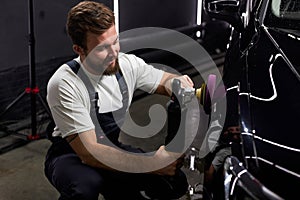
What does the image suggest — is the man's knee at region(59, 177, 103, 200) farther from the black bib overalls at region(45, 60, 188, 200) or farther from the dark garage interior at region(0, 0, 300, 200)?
the dark garage interior at region(0, 0, 300, 200)

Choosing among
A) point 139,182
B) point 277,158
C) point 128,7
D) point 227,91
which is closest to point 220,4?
point 227,91

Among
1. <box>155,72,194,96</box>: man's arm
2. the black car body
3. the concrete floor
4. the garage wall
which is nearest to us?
the black car body

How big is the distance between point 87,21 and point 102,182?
0.62 meters

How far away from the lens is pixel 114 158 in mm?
1685

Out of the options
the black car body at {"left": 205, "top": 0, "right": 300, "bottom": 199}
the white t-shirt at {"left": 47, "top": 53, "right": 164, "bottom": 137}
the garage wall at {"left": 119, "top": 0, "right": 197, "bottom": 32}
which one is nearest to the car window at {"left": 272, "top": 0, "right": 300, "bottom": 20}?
the black car body at {"left": 205, "top": 0, "right": 300, "bottom": 199}

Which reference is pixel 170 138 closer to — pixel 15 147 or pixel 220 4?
pixel 220 4

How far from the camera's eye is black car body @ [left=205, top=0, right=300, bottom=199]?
1.18m

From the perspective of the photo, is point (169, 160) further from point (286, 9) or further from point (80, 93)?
point (286, 9)

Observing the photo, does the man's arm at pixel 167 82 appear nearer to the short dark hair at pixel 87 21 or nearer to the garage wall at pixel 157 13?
the short dark hair at pixel 87 21

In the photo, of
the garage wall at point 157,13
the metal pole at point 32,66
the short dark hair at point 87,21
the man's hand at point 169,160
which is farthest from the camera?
the garage wall at point 157,13

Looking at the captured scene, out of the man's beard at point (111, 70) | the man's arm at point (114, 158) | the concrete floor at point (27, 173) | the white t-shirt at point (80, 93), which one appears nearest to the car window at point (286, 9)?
the white t-shirt at point (80, 93)

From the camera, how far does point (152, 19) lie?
5.06m

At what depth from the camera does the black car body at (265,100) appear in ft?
3.87

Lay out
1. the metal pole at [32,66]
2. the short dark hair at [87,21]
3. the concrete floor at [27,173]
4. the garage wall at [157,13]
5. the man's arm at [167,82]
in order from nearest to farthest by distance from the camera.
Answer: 1. the short dark hair at [87,21]
2. the man's arm at [167,82]
3. the concrete floor at [27,173]
4. the metal pole at [32,66]
5. the garage wall at [157,13]
